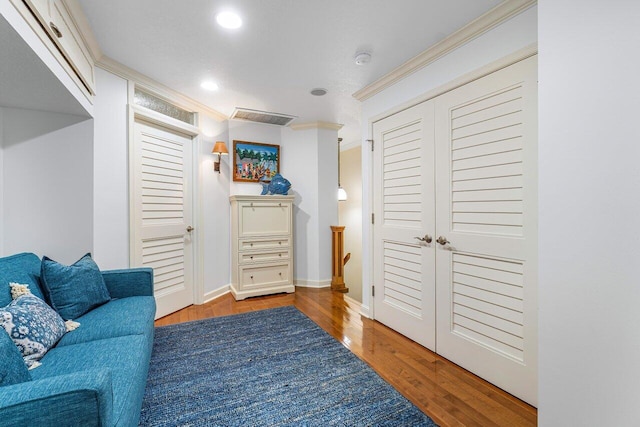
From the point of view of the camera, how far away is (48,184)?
2.14m

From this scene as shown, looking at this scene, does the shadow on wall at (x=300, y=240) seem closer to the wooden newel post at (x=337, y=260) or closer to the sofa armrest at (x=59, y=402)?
the wooden newel post at (x=337, y=260)

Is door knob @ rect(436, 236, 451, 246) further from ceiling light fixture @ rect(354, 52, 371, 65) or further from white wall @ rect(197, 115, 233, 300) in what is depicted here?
white wall @ rect(197, 115, 233, 300)

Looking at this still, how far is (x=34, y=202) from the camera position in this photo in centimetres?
210

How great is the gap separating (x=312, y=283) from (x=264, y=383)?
92.0 inches

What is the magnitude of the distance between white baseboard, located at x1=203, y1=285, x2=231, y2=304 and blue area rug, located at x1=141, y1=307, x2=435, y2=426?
851 millimetres

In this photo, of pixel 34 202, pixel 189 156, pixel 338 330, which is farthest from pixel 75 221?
pixel 338 330

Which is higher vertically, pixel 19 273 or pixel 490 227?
pixel 490 227

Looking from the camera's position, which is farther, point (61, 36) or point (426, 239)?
point (426, 239)

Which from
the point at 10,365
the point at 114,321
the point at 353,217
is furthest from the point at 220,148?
the point at 10,365

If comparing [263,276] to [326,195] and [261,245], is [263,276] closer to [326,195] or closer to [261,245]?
[261,245]

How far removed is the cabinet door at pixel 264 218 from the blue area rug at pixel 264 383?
1354mm

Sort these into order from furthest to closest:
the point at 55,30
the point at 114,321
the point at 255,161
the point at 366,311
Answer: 1. the point at 255,161
2. the point at 366,311
3. the point at 114,321
4. the point at 55,30

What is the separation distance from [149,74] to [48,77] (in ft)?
3.71

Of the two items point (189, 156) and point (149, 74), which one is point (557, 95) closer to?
point (149, 74)
